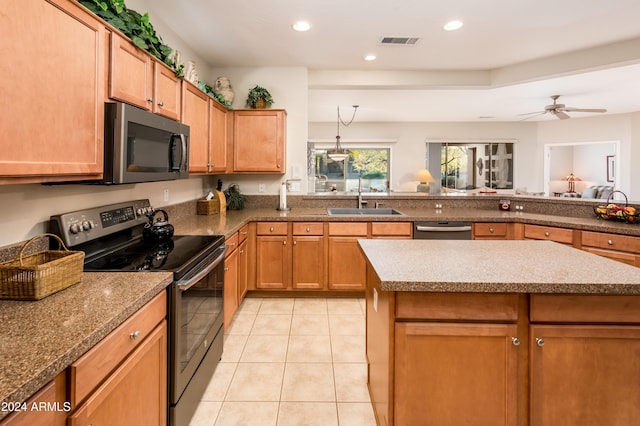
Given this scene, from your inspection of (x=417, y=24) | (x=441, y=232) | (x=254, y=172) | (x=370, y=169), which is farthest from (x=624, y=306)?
(x=370, y=169)

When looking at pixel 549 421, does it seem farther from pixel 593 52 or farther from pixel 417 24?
pixel 593 52

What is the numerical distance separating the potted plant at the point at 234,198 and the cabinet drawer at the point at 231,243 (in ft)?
3.49

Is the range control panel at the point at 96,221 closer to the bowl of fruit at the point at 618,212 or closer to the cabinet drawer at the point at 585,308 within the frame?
the cabinet drawer at the point at 585,308

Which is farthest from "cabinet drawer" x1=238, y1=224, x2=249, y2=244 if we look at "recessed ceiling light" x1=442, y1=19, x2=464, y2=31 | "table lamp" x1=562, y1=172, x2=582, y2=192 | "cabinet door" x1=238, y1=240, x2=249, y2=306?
"table lamp" x1=562, y1=172, x2=582, y2=192

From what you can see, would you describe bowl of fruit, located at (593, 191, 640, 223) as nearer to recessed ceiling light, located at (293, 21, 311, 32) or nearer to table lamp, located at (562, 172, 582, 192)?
recessed ceiling light, located at (293, 21, 311, 32)

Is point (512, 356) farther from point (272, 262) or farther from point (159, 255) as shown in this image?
point (272, 262)

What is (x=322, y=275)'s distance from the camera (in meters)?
3.55

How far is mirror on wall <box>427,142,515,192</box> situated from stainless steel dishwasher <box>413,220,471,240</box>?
497 cm

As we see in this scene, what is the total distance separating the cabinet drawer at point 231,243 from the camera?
260 cm

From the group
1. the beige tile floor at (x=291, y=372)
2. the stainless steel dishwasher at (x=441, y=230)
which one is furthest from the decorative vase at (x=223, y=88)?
the stainless steel dishwasher at (x=441, y=230)

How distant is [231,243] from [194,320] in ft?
3.25

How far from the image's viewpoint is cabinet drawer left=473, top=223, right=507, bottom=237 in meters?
3.49

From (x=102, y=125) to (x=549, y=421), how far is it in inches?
89.8

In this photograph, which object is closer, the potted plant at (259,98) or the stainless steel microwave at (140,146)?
the stainless steel microwave at (140,146)
